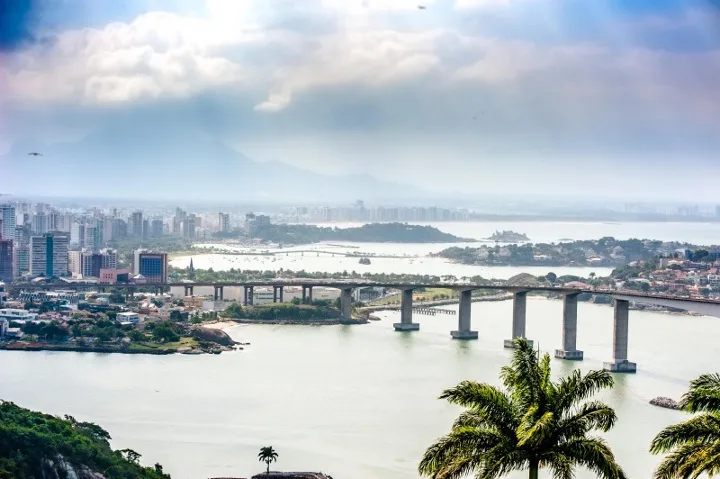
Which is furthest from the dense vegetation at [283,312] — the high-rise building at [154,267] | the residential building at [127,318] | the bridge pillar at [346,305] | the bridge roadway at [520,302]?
the high-rise building at [154,267]

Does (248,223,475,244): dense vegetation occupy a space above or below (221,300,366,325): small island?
above

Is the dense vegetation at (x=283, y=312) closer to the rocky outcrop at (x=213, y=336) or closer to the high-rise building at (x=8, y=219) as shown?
the rocky outcrop at (x=213, y=336)

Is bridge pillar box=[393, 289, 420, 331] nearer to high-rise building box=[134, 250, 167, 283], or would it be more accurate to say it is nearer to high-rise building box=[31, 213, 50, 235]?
high-rise building box=[134, 250, 167, 283]

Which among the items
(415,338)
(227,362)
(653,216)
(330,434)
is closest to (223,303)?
(415,338)

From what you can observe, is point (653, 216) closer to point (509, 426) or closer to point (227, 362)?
point (227, 362)

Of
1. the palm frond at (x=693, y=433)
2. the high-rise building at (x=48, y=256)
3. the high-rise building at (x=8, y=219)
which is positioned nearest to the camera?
the palm frond at (x=693, y=433)

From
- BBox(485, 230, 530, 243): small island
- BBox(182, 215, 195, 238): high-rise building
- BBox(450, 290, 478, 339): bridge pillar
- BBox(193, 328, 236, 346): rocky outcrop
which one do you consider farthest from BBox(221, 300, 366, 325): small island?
BBox(485, 230, 530, 243): small island

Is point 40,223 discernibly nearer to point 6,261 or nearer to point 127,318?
point 6,261
